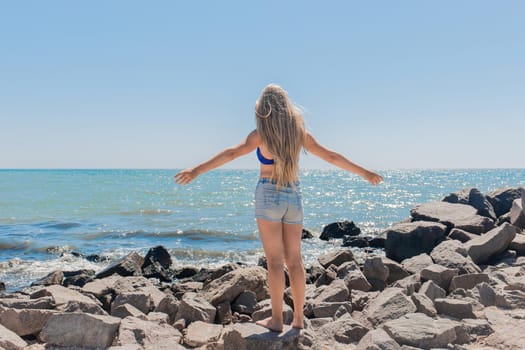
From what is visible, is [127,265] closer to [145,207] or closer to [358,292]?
[358,292]

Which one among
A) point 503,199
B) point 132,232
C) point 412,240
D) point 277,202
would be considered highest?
point 277,202

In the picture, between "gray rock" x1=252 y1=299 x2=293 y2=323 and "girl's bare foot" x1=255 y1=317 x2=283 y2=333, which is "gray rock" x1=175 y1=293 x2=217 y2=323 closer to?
"gray rock" x1=252 y1=299 x2=293 y2=323

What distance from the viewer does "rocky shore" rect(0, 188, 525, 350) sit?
4.61m

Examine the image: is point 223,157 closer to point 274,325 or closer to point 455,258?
point 274,325

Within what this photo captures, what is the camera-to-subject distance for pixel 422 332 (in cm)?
464

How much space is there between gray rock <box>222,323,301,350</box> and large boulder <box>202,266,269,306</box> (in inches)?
100

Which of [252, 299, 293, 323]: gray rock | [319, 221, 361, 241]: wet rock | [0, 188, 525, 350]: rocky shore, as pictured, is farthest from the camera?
[319, 221, 361, 241]: wet rock

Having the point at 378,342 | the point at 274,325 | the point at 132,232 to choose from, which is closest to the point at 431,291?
the point at 378,342

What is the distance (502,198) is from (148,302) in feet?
52.2

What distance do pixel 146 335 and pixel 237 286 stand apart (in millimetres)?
2406

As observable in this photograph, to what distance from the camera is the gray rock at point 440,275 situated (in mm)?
7285

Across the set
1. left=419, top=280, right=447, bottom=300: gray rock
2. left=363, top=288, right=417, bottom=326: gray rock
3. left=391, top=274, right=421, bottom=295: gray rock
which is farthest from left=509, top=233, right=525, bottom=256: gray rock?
left=363, top=288, right=417, bottom=326: gray rock

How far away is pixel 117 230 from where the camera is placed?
21641 mm

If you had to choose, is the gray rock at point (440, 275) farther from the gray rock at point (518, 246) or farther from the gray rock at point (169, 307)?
the gray rock at point (518, 246)
